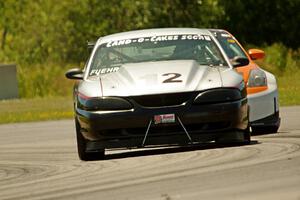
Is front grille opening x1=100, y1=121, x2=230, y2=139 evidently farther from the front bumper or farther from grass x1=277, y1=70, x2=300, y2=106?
grass x1=277, y1=70, x2=300, y2=106

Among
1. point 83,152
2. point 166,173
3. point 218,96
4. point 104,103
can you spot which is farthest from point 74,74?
point 166,173

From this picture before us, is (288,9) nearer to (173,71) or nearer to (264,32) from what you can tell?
(264,32)

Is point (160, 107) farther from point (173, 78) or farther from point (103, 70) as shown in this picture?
point (103, 70)

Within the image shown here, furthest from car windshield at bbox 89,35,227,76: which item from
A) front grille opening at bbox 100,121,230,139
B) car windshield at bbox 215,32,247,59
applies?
car windshield at bbox 215,32,247,59

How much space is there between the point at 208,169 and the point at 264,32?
41225mm

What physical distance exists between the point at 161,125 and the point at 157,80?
1.59 feet

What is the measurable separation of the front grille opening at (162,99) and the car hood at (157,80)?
0.16 ft

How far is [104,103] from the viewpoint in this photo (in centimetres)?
1173

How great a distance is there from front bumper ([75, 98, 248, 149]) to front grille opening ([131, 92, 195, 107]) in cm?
5

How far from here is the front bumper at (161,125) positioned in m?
11.6

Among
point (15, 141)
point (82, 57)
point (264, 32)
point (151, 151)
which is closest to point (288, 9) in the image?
point (264, 32)

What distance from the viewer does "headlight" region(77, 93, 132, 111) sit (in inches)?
458

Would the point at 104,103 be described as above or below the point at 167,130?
above

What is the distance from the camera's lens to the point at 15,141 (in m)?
17.9
